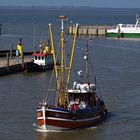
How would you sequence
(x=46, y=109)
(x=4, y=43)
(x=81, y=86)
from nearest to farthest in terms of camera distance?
(x=46, y=109)
(x=81, y=86)
(x=4, y=43)

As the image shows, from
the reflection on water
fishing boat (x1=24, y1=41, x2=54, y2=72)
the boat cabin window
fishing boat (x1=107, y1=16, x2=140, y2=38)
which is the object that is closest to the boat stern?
the reflection on water

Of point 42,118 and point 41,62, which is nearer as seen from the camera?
point 42,118

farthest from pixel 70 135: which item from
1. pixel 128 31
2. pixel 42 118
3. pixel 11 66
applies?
pixel 128 31

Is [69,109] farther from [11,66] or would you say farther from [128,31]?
[128,31]

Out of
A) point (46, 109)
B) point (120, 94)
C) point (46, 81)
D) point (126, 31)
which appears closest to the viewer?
point (46, 109)

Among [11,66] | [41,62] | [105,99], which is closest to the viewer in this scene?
[105,99]

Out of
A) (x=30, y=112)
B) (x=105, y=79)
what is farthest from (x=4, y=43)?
(x=30, y=112)

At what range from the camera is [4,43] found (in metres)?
102

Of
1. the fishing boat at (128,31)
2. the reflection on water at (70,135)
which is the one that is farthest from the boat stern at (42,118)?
the fishing boat at (128,31)

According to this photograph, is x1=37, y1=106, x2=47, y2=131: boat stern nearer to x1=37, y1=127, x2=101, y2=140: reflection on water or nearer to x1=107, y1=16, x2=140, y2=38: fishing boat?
x1=37, y1=127, x2=101, y2=140: reflection on water

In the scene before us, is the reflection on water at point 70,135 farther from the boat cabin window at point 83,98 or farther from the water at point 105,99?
the boat cabin window at point 83,98

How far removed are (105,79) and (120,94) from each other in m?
8.12

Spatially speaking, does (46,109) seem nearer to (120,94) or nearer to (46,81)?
(120,94)

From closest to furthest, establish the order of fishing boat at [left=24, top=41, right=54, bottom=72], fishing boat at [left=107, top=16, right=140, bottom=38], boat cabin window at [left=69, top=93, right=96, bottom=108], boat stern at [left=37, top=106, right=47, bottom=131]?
1. boat stern at [left=37, top=106, right=47, bottom=131]
2. boat cabin window at [left=69, top=93, right=96, bottom=108]
3. fishing boat at [left=24, top=41, right=54, bottom=72]
4. fishing boat at [left=107, top=16, right=140, bottom=38]
